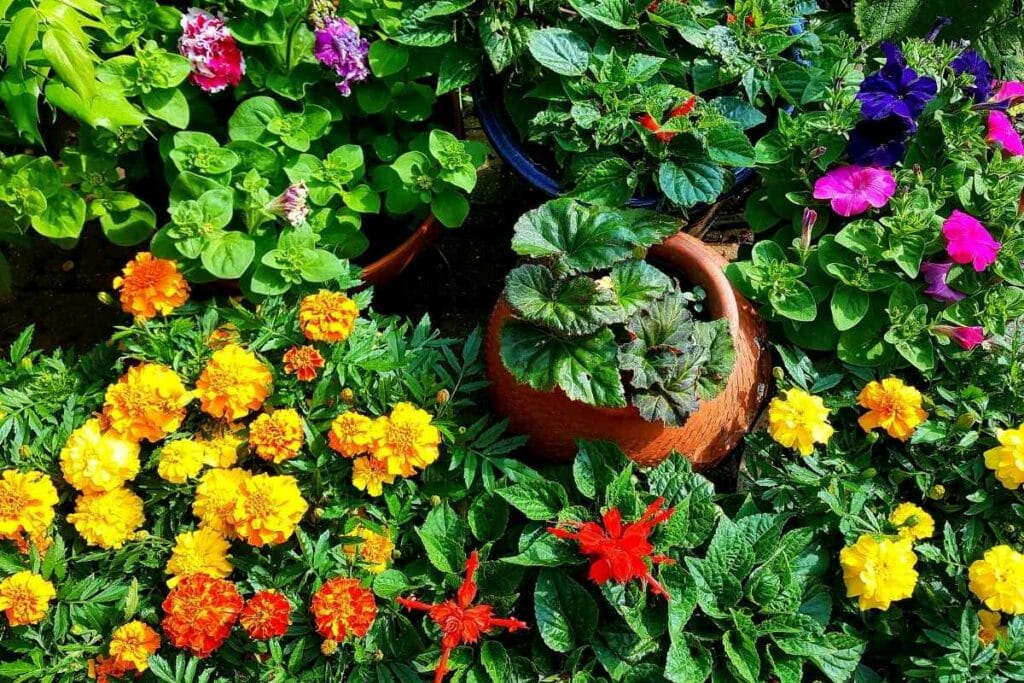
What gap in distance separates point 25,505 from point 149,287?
1.58ft

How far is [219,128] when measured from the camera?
211 centimetres

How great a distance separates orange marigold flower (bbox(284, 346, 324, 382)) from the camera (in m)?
1.69

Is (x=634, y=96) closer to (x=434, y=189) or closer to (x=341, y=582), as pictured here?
(x=434, y=189)

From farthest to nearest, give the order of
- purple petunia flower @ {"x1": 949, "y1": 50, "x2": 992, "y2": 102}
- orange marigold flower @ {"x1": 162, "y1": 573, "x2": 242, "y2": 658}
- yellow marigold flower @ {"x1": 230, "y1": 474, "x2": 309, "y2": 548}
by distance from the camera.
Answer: purple petunia flower @ {"x1": 949, "y1": 50, "x2": 992, "y2": 102} → yellow marigold flower @ {"x1": 230, "y1": 474, "x2": 309, "y2": 548} → orange marigold flower @ {"x1": 162, "y1": 573, "x2": 242, "y2": 658}

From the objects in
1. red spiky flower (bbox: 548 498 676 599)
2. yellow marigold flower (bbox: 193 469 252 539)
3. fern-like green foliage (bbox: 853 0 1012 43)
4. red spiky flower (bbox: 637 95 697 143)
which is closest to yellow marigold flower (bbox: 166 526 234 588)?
yellow marigold flower (bbox: 193 469 252 539)

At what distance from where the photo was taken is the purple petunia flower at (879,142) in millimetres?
1878

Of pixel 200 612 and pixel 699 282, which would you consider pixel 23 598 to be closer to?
pixel 200 612

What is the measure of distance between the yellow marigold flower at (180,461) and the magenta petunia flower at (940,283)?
5.09 ft

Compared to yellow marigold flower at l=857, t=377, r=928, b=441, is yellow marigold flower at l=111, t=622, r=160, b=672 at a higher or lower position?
lower

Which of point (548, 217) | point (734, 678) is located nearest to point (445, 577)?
point (734, 678)

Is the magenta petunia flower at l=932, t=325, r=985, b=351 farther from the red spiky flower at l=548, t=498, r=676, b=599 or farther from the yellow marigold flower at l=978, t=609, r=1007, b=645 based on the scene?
the red spiky flower at l=548, t=498, r=676, b=599

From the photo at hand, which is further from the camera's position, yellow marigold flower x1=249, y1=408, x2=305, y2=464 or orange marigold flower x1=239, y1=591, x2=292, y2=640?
→ yellow marigold flower x1=249, y1=408, x2=305, y2=464

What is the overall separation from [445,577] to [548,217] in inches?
29.4

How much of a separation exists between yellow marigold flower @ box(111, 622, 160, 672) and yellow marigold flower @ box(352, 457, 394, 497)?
456mm
